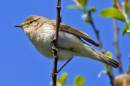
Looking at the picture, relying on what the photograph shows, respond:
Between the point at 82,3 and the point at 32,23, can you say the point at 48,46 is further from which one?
the point at 82,3

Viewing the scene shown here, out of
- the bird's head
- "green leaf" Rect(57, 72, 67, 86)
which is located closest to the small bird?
the bird's head

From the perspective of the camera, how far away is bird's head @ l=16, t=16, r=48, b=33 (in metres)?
6.84

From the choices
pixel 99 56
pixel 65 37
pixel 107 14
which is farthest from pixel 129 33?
pixel 65 37

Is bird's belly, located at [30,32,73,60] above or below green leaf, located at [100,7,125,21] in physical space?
below

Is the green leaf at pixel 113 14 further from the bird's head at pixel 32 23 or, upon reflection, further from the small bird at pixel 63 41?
the bird's head at pixel 32 23

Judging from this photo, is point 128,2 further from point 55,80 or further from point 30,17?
point 30,17

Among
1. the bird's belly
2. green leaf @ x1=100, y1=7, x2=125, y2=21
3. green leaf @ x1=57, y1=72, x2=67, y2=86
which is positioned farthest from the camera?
the bird's belly

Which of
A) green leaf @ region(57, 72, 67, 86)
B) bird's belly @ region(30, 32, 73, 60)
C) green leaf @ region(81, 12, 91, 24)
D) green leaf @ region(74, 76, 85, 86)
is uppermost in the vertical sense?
green leaf @ region(81, 12, 91, 24)

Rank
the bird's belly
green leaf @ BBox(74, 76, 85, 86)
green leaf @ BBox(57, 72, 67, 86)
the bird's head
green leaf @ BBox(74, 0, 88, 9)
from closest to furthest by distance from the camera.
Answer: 1. green leaf @ BBox(74, 76, 85, 86)
2. green leaf @ BBox(74, 0, 88, 9)
3. green leaf @ BBox(57, 72, 67, 86)
4. the bird's belly
5. the bird's head

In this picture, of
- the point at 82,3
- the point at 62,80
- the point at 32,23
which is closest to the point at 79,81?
the point at 62,80

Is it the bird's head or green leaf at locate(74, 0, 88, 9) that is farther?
the bird's head

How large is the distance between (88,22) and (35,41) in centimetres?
383

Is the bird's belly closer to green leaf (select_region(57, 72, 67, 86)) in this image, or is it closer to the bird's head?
the bird's head

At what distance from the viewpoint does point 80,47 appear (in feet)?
21.2
